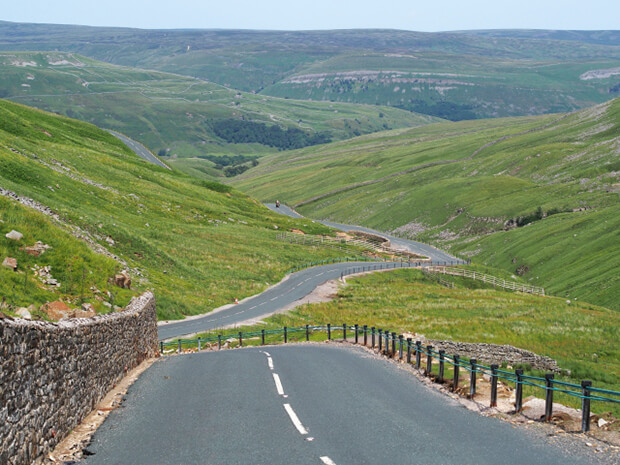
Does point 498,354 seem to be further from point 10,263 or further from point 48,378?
point 10,263

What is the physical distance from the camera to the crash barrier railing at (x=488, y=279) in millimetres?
80688

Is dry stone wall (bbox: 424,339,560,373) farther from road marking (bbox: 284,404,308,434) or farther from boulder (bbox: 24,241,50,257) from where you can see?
boulder (bbox: 24,241,50,257)

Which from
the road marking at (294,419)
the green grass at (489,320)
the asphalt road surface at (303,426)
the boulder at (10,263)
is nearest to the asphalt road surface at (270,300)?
the green grass at (489,320)

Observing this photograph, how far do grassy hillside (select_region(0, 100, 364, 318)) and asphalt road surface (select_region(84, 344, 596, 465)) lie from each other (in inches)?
463

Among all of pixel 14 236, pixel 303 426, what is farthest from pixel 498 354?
pixel 14 236

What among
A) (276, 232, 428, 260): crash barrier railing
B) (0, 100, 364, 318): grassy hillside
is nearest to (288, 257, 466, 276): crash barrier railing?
(0, 100, 364, 318): grassy hillside

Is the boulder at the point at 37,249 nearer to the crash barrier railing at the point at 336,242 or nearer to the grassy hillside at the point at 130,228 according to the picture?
the grassy hillside at the point at 130,228

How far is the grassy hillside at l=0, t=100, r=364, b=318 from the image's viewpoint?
34.2 m

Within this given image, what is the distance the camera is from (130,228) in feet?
227

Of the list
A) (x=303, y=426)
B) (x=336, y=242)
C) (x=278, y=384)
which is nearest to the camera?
(x=303, y=426)

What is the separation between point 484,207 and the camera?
136750 millimetres

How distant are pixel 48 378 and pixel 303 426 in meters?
5.37

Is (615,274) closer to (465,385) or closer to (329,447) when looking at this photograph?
(465,385)

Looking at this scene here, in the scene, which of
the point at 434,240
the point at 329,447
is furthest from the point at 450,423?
the point at 434,240
